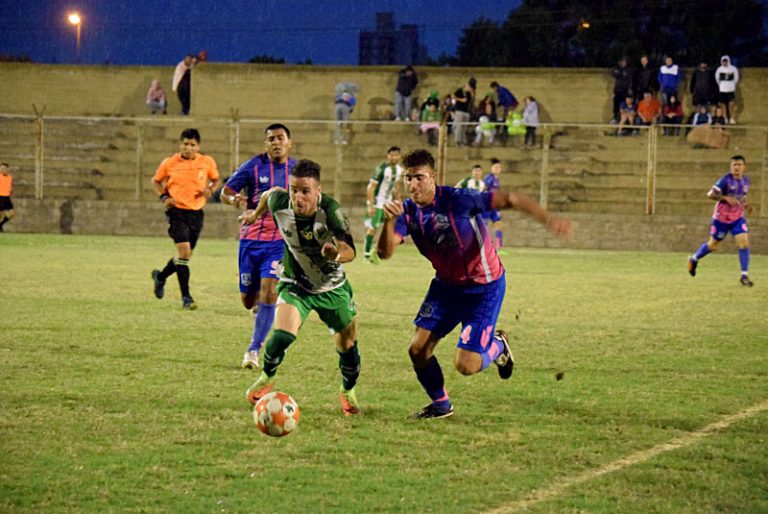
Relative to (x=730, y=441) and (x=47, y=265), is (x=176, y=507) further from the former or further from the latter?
(x=47, y=265)

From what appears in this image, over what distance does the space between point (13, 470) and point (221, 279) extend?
1215cm

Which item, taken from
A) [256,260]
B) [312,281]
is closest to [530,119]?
[256,260]

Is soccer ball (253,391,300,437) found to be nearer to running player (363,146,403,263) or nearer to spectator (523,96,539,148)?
running player (363,146,403,263)

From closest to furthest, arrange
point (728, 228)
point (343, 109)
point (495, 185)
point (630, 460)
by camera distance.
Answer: point (630, 460) → point (728, 228) → point (495, 185) → point (343, 109)

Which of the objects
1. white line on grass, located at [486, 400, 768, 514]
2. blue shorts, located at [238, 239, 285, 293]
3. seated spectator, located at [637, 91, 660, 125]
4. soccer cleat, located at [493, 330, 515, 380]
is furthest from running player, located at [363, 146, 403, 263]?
white line on grass, located at [486, 400, 768, 514]

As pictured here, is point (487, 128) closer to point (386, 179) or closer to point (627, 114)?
point (627, 114)

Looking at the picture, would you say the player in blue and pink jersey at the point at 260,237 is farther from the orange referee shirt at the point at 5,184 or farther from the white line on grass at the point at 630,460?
the orange referee shirt at the point at 5,184

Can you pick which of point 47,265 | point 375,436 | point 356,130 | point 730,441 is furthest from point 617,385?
point 356,130

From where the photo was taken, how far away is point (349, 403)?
7613mm

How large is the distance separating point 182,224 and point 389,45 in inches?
2833

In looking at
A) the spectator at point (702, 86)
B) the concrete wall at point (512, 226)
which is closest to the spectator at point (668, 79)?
the spectator at point (702, 86)

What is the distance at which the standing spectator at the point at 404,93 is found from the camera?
3353 centimetres

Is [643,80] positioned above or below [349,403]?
above

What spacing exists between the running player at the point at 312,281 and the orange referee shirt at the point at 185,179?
643 cm
